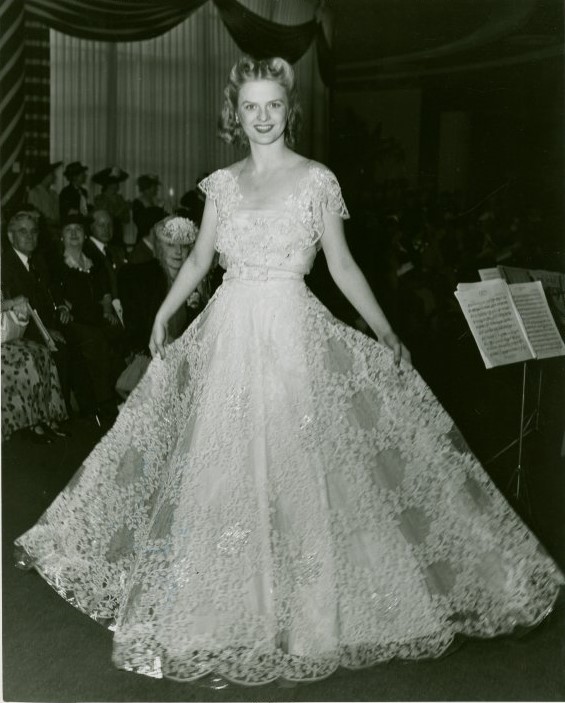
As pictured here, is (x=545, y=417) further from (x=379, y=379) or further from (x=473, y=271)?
(x=379, y=379)

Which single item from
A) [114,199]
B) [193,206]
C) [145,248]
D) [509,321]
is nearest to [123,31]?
[193,206]

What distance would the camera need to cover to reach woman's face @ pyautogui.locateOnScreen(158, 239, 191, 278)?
4.56m

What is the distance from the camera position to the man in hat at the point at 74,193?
6.06m

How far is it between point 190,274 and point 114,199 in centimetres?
399

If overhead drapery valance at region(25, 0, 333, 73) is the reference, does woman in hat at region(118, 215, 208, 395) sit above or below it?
below

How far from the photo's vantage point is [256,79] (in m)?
2.53

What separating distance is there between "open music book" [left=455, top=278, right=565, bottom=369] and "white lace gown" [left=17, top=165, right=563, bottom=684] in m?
0.54

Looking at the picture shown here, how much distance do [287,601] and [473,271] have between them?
433 cm

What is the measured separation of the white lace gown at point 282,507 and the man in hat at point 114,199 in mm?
3450

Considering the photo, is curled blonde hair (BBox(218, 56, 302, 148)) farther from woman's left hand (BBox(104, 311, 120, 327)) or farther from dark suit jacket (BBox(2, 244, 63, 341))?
woman's left hand (BBox(104, 311, 120, 327))

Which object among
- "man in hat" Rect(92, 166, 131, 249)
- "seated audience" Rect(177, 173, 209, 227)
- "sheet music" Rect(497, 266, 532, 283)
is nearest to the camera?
"sheet music" Rect(497, 266, 532, 283)

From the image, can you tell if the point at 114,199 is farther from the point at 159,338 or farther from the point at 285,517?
the point at 285,517

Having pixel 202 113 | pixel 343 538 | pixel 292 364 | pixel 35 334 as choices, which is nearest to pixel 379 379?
pixel 292 364

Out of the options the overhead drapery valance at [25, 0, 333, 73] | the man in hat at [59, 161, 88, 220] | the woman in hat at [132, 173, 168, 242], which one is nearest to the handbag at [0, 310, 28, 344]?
the man in hat at [59, 161, 88, 220]
